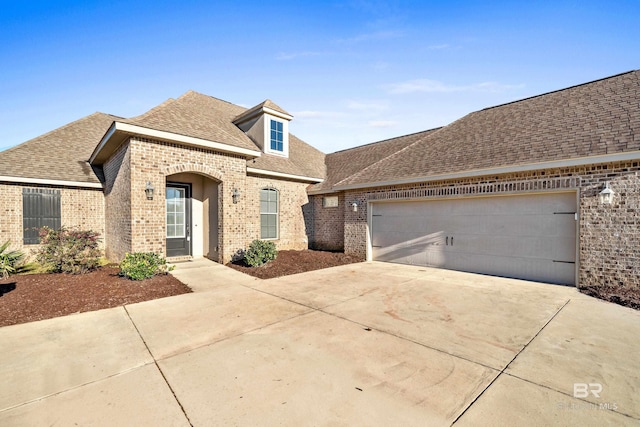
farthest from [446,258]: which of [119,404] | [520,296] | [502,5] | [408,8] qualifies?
[119,404]

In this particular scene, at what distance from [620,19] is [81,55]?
48.6ft

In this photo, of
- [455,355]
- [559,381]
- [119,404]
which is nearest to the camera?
[119,404]

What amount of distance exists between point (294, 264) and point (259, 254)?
129 centimetres

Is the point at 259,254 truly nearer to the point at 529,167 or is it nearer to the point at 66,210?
the point at 66,210

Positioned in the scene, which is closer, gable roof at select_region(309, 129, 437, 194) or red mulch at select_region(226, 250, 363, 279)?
red mulch at select_region(226, 250, 363, 279)

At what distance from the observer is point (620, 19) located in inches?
261

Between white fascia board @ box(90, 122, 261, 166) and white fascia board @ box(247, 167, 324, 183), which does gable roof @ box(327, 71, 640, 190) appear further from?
white fascia board @ box(90, 122, 261, 166)

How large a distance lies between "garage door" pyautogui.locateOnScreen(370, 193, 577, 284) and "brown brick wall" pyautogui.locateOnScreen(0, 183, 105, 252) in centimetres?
1104

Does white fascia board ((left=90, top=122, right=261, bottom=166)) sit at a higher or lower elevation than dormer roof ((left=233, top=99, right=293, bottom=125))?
lower

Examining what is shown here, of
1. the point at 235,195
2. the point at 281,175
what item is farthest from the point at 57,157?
the point at 281,175

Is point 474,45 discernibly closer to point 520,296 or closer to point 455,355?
point 520,296

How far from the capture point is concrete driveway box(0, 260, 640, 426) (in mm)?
2430

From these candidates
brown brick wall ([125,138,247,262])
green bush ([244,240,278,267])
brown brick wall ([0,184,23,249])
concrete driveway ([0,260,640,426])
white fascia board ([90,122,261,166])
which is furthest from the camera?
brown brick wall ([0,184,23,249])

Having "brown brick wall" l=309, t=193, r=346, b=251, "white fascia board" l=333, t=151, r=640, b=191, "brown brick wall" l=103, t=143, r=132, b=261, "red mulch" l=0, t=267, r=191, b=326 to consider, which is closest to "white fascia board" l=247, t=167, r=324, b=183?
"brown brick wall" l=309, t=193, r=346, b=251
